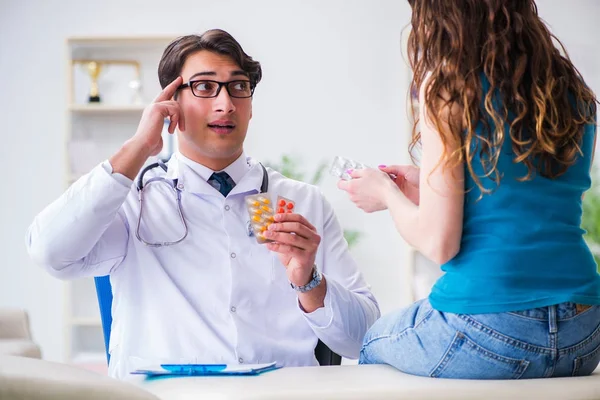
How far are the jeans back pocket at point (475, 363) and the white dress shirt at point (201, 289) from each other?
0.53 metres

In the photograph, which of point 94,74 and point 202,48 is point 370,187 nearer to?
point 202,48

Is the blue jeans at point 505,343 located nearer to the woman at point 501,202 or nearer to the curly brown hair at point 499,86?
the woman at point 501,202

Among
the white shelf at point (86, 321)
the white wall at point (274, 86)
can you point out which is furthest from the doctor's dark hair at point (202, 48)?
the white wall at point (274, 86)

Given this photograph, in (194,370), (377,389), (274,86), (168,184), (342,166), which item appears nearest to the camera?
(377,389)

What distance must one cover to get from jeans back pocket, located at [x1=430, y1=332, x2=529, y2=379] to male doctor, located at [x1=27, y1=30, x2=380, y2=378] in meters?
0.47

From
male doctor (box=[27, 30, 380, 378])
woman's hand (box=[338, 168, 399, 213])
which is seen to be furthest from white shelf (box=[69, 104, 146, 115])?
woman's hand (box=[338, 168, 399, 213])

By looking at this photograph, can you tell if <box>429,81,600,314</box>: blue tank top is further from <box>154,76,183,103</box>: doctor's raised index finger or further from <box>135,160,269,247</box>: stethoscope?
<box>154,76,183,103</box>: doctor's raised index finger

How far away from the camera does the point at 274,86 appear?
531 centimetres

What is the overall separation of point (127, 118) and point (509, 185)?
13.5ft

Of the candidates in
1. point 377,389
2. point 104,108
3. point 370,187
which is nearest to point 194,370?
point 377,389

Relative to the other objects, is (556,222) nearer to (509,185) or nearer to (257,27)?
(509,185)

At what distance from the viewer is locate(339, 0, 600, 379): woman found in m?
1.33

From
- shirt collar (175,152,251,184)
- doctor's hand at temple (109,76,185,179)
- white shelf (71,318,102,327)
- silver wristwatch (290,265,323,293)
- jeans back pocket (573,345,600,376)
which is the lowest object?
white shelf (71,318,102,327)

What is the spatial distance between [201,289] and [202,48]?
0.66 meters
